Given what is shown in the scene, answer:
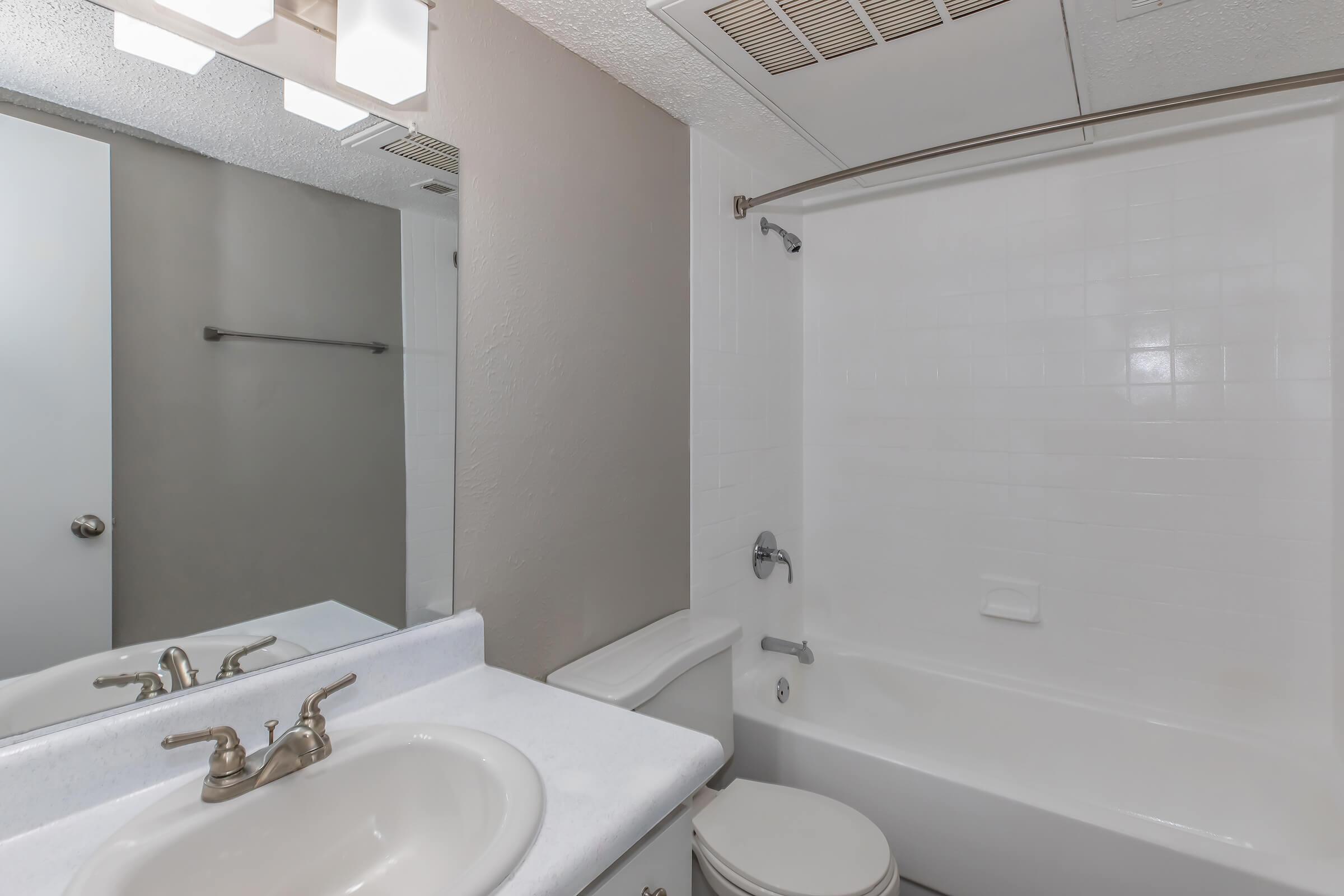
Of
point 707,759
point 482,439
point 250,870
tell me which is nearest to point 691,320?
point 482,439

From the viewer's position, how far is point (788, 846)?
4.61ft

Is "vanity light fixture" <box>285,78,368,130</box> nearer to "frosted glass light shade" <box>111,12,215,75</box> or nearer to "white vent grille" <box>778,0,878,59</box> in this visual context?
"frosted glass light shade" <box>111,12,215,75</box>

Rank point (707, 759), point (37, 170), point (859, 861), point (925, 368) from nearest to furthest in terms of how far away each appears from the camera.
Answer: point (37, 170) → point (707, 759) → point (859, 861) → point (925, 368)

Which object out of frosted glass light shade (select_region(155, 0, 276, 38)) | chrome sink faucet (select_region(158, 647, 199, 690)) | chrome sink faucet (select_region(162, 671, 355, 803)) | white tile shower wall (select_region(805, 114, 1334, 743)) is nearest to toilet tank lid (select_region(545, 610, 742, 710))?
chrome sink faucet (select_region(162, 671, 355, 803))

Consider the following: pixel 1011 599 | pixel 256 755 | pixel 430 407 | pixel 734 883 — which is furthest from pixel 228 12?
pixel 1011 599

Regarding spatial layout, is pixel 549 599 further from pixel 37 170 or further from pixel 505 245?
pixel 37 170

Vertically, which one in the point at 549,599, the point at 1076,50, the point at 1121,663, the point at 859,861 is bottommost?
the point at 859,861

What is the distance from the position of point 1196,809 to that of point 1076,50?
1967 millimetres

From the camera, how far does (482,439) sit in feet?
4.44

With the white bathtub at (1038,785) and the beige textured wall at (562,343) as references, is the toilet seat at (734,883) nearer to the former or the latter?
the white bathtub at (1038,785)

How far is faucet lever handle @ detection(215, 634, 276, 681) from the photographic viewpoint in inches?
38.3

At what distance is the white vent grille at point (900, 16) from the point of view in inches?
52.6

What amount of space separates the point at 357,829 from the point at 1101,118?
82.6 inches

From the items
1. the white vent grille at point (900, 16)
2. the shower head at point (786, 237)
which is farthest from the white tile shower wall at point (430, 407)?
the shower head at point (786, 237)
